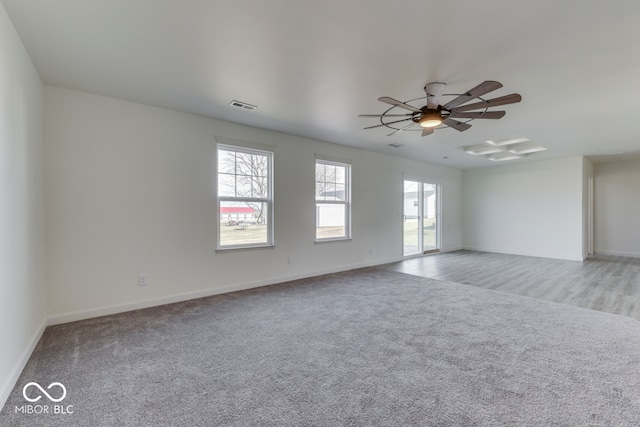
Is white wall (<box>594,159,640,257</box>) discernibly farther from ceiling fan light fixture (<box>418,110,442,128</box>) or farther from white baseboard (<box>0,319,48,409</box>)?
white baseboard (<box>0,319,48,409</box>)

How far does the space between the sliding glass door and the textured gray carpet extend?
3.89 m

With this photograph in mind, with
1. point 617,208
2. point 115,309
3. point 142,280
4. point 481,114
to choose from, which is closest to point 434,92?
point 481,114

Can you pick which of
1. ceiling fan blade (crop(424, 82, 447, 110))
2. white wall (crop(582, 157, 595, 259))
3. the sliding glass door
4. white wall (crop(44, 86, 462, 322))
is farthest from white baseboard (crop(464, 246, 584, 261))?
ceiling fan blade (crop(424, 82, 447, 110))

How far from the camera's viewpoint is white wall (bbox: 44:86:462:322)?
3.07 m

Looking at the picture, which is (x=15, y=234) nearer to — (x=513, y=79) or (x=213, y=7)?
(x=213, y=7)

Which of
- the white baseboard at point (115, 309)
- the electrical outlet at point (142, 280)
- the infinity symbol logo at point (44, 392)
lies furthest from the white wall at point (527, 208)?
the infinity symbol logo at point (44, 392)

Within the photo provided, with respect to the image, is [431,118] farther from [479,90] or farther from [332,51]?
[332,51]

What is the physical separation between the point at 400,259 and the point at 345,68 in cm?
517

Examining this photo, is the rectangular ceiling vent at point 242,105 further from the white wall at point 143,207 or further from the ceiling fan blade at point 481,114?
the ceiling fan blade at point 481,114

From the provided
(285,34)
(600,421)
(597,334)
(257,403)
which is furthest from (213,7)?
(597,334)

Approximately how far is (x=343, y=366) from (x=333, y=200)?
365 centimetres

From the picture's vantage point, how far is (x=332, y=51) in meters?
2.37

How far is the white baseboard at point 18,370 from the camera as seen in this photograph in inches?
70.4

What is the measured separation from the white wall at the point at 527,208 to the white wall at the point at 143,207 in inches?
234
